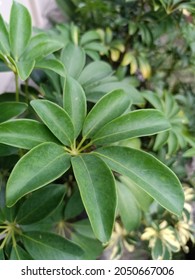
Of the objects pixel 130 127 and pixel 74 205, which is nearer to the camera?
pixel 130 127

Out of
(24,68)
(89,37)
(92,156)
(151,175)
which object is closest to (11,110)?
(24,68)

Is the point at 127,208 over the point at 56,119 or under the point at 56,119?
under

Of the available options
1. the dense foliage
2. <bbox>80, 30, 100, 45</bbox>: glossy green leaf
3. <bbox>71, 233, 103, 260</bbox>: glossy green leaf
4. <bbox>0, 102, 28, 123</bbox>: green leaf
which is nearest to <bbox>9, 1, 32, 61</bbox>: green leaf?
the dense foliage

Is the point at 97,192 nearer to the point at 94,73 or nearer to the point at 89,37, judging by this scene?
the point at 94,73

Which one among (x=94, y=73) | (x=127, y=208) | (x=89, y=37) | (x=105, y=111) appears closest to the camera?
(x=105, y=111)

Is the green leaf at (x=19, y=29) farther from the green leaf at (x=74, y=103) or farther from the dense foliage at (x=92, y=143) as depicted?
the green leaf at (x=74, y=103)

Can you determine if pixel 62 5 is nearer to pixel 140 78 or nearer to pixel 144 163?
pixel 140 78
